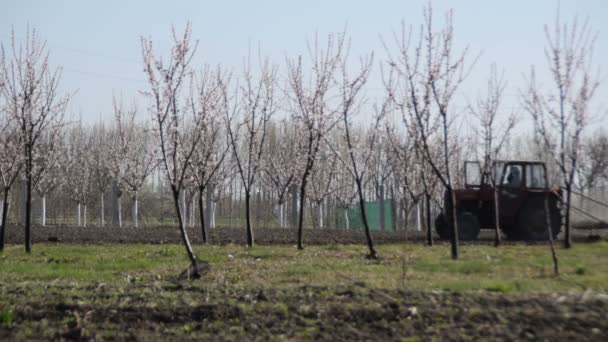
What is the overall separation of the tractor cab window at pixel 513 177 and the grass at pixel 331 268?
19.0 feet

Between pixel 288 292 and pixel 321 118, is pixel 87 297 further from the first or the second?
pixel 321 118

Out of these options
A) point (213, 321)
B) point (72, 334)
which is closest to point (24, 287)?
point (72, 334)

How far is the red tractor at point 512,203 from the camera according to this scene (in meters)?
21.2

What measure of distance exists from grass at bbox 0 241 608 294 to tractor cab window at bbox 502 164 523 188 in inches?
228

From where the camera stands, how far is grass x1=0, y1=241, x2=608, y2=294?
376 inches

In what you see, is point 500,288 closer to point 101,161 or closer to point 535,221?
point 535,221

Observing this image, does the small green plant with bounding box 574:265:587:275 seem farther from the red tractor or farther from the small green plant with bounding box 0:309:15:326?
the red tractor

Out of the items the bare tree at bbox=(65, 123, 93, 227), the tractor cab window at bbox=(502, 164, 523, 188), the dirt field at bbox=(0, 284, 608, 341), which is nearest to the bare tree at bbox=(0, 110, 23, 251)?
the dirt field at bbox=(0, 284, 608, 341)

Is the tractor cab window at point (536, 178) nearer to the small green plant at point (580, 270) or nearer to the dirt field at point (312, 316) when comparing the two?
the small green plant at point (580, 270)

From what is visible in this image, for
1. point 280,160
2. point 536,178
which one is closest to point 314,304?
point 536,178

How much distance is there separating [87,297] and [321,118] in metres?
9.32

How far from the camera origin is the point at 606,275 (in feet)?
32.0

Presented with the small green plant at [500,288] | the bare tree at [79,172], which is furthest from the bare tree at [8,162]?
the bare tree at [79,172]

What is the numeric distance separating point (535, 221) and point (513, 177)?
1547 millimetres
